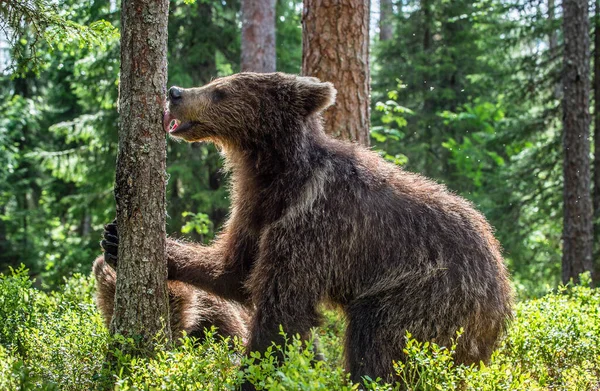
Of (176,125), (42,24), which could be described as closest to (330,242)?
(176,125)

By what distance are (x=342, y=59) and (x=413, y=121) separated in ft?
43.7

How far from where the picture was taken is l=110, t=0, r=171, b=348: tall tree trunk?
4.80 m

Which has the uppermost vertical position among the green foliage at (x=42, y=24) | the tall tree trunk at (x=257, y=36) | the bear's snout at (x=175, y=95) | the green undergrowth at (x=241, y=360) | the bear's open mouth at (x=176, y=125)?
the tall tree trunk at (x=257, y=36)

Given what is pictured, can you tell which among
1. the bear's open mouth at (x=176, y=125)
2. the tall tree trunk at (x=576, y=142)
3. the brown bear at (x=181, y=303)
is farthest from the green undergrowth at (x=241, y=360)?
the tall tree trunk at (x=576, y=142)

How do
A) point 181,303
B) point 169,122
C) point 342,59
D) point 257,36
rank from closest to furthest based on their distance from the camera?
point 169,122, point 181,303, point 342,59, point 257,36

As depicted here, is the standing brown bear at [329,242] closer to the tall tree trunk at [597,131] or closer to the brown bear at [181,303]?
the brown bear at [181,303]

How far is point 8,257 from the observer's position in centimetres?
2241

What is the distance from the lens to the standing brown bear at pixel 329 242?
4.96 meters

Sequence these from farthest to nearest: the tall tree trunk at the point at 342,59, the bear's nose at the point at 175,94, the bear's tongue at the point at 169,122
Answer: the tall tree trunk at the point at 342,59 → the bear's nose at the point at 175,94 → the bear's tongue at the point at 169,122

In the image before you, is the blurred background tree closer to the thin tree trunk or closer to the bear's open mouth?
the thin tree trunk

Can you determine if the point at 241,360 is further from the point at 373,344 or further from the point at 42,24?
the point at 42,24

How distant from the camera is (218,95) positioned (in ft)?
18.9

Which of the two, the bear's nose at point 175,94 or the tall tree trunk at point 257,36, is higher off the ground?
the tall tree trunk at point 257,36

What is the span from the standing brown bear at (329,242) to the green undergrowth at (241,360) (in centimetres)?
25
